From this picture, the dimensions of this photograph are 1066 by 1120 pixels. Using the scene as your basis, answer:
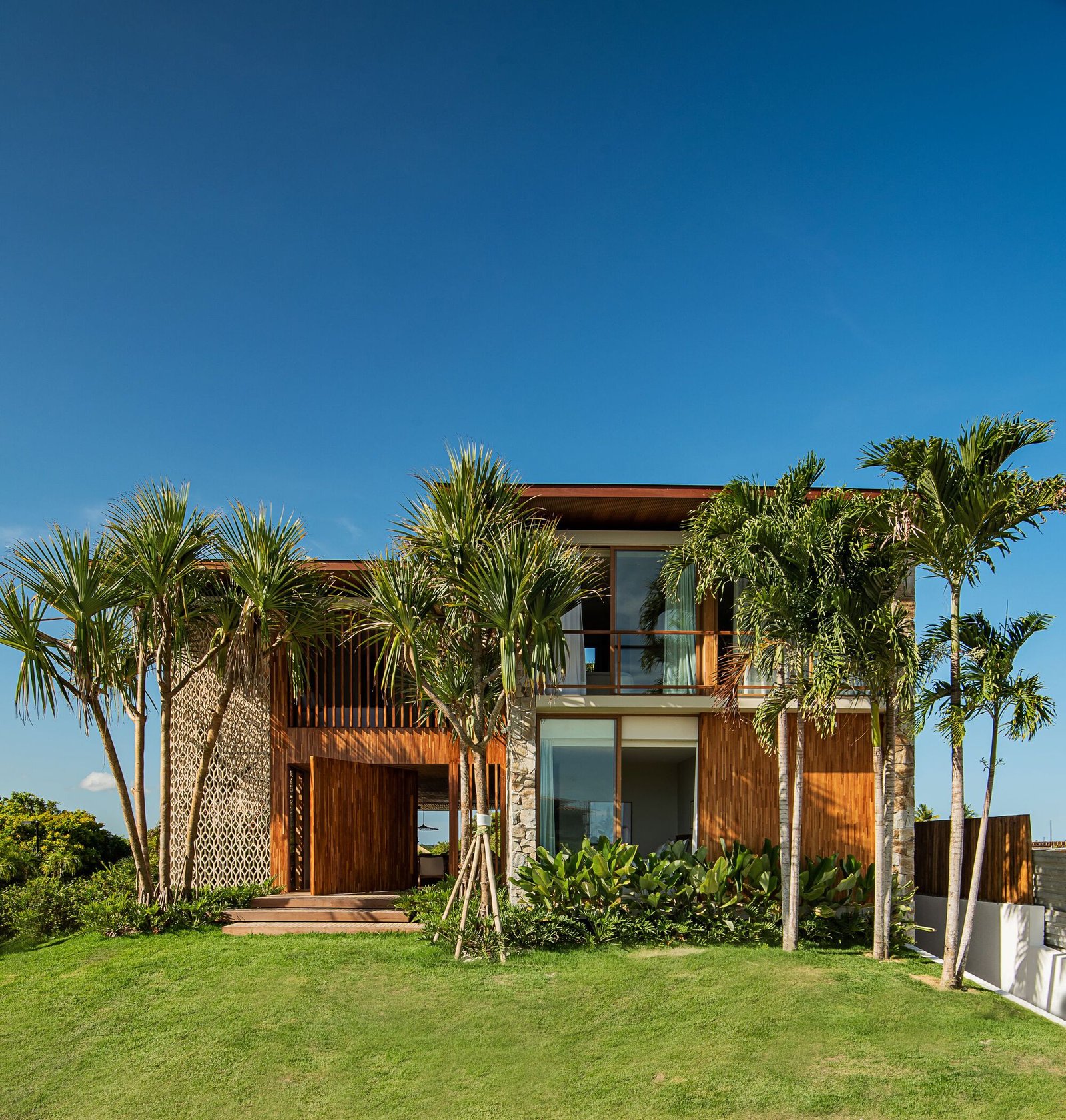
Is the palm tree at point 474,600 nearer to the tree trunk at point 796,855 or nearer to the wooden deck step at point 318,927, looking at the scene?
the wooden deck step at point 318,927

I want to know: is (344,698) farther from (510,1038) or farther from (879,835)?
(879,835)

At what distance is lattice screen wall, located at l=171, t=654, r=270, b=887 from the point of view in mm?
14031

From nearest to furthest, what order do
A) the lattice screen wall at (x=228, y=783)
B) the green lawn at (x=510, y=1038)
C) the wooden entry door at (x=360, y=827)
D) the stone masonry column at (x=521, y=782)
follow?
the green lawn at (x=510, y=1038) → the stone masonry column at (x=521, y=782) → the wooden entry door at (x=360, y=827) → the lattice screen wall at (x=228, y=783)

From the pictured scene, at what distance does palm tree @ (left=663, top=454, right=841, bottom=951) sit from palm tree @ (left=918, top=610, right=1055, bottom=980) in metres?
1.14

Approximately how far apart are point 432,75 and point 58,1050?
35.9ft

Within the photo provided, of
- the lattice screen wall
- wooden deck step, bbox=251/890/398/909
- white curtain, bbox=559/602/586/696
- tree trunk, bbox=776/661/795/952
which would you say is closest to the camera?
tree trunk, bbox=776/661/795/952

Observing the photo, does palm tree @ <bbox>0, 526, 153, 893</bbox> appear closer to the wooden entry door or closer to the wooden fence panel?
the wooden entry door

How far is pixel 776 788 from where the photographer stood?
1219 centimetres

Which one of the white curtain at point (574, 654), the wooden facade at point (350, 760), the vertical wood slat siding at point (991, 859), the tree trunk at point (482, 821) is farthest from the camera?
the wooden facade at point (350, 760)

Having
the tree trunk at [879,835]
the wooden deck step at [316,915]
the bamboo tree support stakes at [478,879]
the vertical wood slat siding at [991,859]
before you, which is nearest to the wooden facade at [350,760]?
the wooden deck step at [316,915]

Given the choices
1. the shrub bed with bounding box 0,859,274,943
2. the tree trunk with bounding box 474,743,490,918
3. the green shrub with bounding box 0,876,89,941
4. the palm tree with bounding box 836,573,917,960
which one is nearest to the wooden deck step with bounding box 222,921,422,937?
the shrub bed with bounding box 0,859,274,943

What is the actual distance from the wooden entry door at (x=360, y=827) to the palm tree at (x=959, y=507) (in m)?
7.58

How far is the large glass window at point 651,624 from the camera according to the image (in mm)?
12547

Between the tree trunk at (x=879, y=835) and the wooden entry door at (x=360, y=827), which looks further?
the wooden entry door at (x=360, y=827)
